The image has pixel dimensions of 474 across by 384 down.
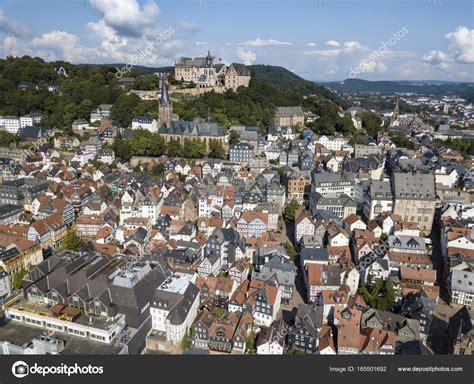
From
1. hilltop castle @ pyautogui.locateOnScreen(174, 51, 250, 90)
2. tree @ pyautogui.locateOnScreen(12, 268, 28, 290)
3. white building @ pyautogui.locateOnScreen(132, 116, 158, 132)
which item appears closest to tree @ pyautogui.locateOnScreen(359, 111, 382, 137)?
hilltop castle @ pyautogui.locateOnScreen(174, 51, 250, 90)

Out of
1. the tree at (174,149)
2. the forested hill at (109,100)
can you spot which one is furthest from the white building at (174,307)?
the forested hill at (109,100)

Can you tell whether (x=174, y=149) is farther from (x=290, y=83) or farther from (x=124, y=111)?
(x=290, y=83)

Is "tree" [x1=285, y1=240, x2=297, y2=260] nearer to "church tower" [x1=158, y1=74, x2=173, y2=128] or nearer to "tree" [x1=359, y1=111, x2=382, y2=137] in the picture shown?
"church tower" [x1=158, y1=74, x2=173, y2=128]

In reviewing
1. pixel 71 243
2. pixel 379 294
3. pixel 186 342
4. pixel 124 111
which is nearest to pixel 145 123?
pixel 124 111

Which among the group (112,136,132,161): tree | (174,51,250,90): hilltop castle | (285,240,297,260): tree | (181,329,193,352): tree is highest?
(174,51,250,90): hilltop castle

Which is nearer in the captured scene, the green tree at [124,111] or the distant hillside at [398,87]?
the green tree at [124,111]

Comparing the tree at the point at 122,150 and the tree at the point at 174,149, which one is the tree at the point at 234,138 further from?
the tree at the point at 122,150
